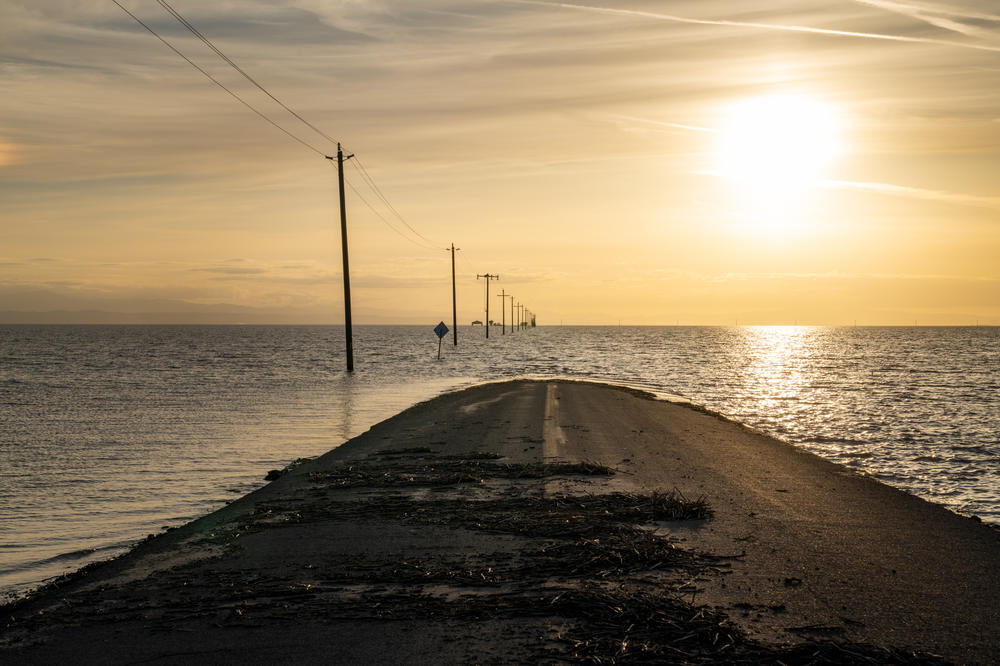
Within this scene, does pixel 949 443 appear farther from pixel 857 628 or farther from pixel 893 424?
pixel 857 628

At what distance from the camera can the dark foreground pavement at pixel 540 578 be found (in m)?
5.52

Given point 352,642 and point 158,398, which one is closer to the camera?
point 352,642

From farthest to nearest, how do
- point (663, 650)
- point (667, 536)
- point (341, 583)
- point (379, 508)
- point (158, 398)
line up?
point (158, 398) → point (379, 508) → point (667, 536) → point (341, 583) → point (663, 650)

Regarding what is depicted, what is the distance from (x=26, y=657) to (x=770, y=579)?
6.19 m

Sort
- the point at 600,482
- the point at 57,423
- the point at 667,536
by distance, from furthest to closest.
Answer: the point at 57,423, the point at 600,482, the point at 667,536

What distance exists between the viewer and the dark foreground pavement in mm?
5516

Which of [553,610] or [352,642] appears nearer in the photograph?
[352,642]

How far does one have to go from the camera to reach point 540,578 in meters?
6.99

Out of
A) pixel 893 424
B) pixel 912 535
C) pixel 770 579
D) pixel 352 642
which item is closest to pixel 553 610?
pixel 352 642

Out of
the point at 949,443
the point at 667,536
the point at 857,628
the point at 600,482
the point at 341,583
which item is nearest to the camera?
the point at 857,628

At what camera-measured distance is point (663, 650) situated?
5.39 meters

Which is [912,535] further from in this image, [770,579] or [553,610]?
[553,610]

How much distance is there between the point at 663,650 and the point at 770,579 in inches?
84.3

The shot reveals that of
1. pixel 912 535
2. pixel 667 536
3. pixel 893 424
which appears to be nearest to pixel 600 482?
pixel 667 536
